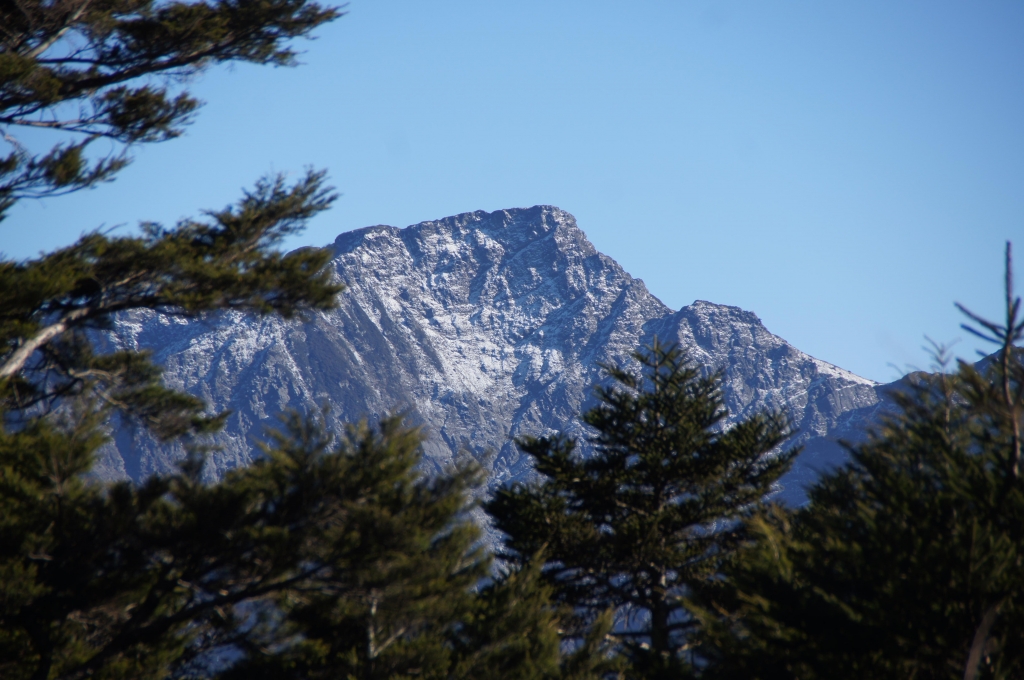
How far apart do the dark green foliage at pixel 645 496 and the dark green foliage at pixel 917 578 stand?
9020 mm

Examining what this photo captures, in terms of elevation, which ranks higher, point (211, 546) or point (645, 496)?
point (211, 546)

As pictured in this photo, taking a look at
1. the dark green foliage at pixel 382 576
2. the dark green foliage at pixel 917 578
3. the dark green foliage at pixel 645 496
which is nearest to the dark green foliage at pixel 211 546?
the dark green foliage at pixel 382 576

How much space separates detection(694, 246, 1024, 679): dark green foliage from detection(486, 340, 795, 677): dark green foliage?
9.02 m

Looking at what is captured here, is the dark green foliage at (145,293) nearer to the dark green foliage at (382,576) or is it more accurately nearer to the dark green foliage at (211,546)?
the dark green foliage at (211,546)

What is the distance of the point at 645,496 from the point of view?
70.8 ft

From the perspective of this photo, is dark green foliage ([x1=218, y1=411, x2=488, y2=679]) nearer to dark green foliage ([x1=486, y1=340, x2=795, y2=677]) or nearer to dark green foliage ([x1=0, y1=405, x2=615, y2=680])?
dark green foliage ([x1=0, y1=405, x2=615, y2=680])

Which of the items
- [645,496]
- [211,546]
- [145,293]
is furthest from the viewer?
[645,496]

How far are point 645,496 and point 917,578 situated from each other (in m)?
12.7

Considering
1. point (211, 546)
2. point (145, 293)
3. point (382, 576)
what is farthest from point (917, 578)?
point (145, 293)

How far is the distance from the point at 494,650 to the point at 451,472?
440cm

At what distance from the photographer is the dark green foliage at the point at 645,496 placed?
66.0 feet

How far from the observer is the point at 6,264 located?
43.4 ft

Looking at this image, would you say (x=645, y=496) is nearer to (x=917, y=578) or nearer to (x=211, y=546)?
(x=211, y=546)

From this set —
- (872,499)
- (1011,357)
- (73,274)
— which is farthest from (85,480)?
(1011,357)
